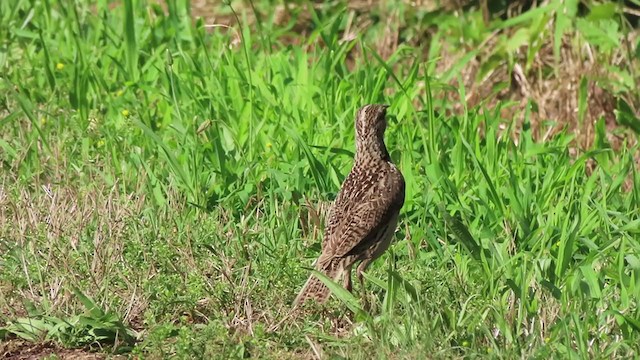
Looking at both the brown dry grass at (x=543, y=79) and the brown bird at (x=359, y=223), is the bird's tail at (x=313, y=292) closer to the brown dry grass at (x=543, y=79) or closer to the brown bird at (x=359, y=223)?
the brown bird at (x=359, y=223)

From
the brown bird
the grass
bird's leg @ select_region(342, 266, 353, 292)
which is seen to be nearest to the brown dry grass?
the grass

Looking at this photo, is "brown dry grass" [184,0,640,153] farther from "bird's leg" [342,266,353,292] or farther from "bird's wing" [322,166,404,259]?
"bird's leg" [342,266,353,292]

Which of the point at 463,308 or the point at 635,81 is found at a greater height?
the point at 463,308

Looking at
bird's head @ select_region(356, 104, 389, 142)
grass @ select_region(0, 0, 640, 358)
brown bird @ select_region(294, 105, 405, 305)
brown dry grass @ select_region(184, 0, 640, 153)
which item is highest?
bird's head @ select_region(356, 104, 389, 142)

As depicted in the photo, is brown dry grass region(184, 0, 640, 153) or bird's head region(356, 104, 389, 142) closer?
bird's head region(356, 104, 389, 142)

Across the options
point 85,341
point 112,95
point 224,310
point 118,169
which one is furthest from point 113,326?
point 112,95

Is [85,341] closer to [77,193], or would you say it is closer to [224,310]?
[224,310]

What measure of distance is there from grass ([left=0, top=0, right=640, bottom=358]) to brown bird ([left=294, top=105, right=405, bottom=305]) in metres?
0.13

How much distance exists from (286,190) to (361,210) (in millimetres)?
968

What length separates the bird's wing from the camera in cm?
590

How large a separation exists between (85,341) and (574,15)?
17.7 ft

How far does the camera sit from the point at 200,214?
6797 millimetres

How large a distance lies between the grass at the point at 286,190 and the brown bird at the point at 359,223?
0.13 m

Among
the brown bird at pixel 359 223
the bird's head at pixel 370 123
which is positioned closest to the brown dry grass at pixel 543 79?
the bird's head at pixel 370 123
